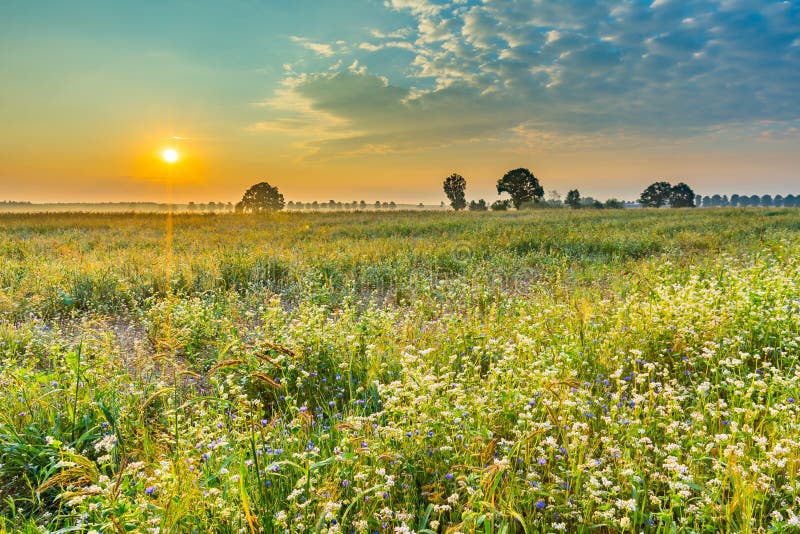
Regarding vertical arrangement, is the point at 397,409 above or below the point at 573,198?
below

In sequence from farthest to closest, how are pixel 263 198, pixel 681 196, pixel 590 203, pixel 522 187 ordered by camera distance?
pixel 590 203, pixel 681 196, pixel 263 198, pixel 522 187

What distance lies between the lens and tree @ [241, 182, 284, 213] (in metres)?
100

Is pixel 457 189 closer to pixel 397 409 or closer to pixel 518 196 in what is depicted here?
pixel 518 196

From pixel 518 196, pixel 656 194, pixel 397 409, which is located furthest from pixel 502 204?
pixel 397 409

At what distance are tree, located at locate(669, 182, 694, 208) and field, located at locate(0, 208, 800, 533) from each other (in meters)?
122

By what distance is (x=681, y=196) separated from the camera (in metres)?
111

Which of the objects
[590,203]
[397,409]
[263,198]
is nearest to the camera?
[397,409]

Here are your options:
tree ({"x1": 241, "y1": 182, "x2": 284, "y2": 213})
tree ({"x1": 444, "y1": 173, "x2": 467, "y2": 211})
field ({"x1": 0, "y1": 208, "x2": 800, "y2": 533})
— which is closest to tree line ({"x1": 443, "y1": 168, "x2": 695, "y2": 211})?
tree ({"x1": 444, "y1": 173, "x2": 467, "y2": 211})

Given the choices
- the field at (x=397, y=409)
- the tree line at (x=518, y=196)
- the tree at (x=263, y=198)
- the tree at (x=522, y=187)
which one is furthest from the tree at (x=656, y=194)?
the field at (x=397, y=409)

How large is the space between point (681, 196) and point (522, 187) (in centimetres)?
5321

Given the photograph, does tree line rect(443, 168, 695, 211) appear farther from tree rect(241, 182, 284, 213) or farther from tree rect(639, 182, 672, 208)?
tree rect(241, 182, 284, 213)

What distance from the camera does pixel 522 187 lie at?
89188mm

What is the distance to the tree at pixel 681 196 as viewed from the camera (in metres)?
111

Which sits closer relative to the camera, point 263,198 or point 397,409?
point 397,409
